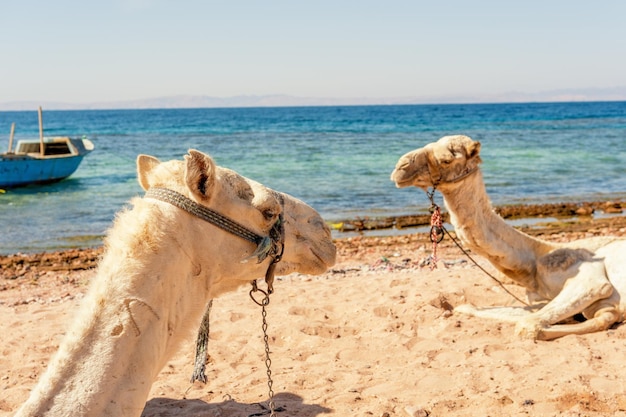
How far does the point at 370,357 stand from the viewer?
632 cm

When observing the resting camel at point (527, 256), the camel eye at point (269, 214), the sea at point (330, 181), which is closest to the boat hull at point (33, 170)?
the sea at point (330, 181)

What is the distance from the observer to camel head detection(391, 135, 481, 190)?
6.36 metres

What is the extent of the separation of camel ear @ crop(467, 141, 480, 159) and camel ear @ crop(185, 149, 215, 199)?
168 inches

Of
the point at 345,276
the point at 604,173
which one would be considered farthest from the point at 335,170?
the point at 345,276

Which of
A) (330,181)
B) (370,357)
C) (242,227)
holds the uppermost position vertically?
(242,227)

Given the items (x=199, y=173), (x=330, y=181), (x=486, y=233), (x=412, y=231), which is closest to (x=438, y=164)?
(x=486, y=233)

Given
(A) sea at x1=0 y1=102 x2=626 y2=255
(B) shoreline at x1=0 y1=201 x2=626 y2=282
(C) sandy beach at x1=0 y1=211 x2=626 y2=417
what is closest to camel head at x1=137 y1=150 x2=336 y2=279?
(C) sandy beach at x1=0 y1=211 x2=626 y2=417

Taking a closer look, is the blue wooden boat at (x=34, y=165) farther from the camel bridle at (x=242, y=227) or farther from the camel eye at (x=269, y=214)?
the camel eye at (x=269, y=214)

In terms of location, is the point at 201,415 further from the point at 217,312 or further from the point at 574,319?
the point at 574,319

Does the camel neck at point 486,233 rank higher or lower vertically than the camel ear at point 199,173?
lower

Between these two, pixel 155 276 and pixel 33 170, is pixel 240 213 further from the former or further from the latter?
pixel 33 170

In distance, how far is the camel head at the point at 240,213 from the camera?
8.60 ft

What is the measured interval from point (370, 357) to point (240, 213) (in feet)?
12.4

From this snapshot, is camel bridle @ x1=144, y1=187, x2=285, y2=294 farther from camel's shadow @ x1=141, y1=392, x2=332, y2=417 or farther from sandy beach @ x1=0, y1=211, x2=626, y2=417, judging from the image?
camel's shadow @ x1=141, y1=392, x2=332, y2=417
